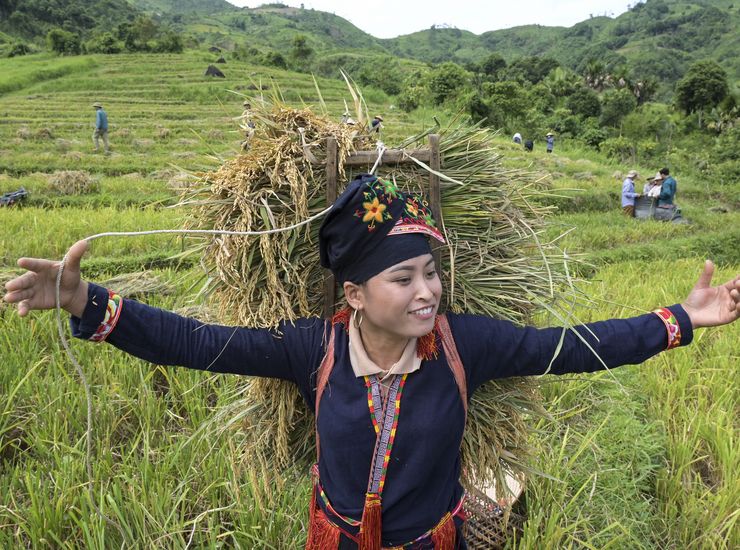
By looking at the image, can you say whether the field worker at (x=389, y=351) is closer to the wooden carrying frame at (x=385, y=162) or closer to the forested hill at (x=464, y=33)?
the wooden carrying frame at (x=385, y=162)

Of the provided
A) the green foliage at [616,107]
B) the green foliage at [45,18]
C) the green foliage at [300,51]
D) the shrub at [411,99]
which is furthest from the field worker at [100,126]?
the green foliage at [45,18]

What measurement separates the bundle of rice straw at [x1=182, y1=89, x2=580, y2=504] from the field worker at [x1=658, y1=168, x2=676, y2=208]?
8717 mm

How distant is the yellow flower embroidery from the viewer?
114 centimetres

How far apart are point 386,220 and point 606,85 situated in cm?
3946

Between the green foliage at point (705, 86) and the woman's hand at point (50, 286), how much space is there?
29281mm

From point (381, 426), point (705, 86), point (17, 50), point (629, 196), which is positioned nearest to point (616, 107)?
point (705, 86)

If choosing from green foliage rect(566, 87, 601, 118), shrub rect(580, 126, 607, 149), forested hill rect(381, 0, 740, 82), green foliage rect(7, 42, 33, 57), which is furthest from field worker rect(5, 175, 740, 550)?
forested hill rect(381, 0, 740, 82)

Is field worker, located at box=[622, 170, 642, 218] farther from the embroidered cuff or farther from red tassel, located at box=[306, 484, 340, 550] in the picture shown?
the embroidered cuff

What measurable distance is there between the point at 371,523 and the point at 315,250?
2.25 ft

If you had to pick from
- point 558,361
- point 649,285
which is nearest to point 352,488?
point 558,361

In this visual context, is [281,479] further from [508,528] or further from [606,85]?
[606,85]

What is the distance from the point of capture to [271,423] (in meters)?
1.51

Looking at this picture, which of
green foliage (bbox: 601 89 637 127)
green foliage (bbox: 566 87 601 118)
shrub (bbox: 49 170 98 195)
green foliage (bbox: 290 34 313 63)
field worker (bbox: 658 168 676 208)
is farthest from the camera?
green foliage (bbox: 290 34 313 63)

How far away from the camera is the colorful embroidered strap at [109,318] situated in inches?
44.3
